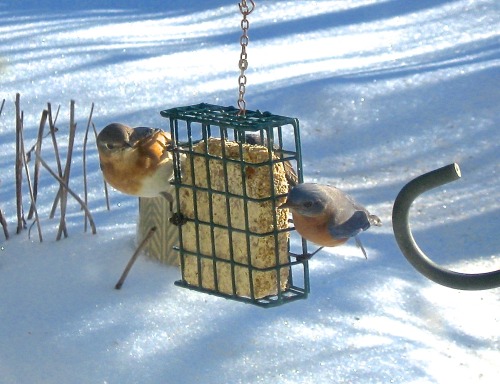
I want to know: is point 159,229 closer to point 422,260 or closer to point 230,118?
point 230,118

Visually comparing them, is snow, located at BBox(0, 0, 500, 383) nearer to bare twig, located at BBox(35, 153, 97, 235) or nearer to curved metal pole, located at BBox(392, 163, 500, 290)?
bare twig, located at BBox(35, 153, 97, 235)

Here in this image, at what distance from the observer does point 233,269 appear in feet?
11.5

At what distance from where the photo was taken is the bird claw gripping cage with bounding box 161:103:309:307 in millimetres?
3326

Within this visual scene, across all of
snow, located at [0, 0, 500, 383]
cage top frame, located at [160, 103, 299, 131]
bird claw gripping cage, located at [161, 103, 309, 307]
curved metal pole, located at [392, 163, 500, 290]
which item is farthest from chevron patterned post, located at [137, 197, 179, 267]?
curved metal pole, located at [392, 163, 500, 290]

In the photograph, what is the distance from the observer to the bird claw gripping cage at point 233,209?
3326 mm

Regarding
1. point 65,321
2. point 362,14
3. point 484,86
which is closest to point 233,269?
point 65,321

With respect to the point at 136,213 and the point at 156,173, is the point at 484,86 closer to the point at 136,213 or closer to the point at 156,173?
the point at 136,213

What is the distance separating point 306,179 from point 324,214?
2.95 m

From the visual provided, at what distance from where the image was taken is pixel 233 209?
3.47 metres

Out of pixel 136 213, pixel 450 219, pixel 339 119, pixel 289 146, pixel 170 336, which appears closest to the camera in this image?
pixel 170 336

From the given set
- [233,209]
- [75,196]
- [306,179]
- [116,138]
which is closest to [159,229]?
[75,196]

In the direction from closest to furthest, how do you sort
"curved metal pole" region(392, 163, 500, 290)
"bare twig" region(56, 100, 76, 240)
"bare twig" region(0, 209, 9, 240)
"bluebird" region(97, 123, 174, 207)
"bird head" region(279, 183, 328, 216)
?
"curved metal pole" region(392, 163, 500, 290), "bird head" region(279, 183, 328, 216), "bluebird" region(97, 123, 174, 207), "bare twig" region(56, 100, 76, 240), "bare twig" region(0, 209, 9, 240)

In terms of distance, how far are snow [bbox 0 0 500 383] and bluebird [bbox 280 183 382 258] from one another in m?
0.93

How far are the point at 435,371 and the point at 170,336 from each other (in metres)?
1.23
